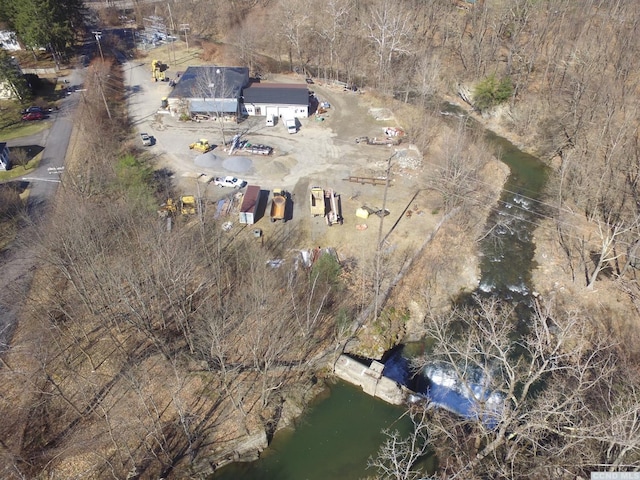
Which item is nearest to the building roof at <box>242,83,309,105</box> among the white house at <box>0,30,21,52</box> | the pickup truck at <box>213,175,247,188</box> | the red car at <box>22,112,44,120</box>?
the pickup truck at <box>213,175,247,188</box>

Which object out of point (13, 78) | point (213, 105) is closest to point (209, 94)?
point (213, 105)

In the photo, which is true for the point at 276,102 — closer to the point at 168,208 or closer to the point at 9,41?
the point at 168,208

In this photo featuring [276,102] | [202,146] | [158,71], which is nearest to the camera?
[202,146]

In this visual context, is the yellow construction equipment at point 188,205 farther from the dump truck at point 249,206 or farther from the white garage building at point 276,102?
the white garage building at point 276,102

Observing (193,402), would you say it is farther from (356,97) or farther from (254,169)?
(356,97)

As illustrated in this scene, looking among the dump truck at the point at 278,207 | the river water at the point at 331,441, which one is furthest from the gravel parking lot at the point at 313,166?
the river water at the point at 331,441

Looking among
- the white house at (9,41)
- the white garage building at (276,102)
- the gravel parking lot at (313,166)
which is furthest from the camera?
the white house at (9,41)
